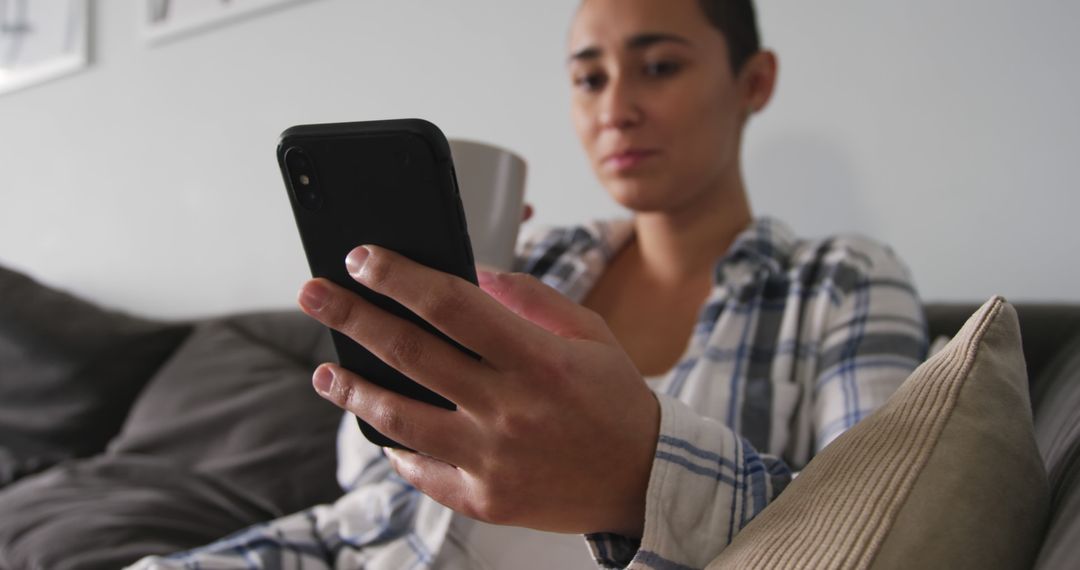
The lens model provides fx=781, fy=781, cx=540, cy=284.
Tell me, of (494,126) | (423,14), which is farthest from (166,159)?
(494,126)

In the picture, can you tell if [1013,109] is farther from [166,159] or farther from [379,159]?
[166,159]

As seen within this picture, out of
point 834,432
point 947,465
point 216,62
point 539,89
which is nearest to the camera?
point 947,465

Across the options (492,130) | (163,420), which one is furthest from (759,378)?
(163,420)

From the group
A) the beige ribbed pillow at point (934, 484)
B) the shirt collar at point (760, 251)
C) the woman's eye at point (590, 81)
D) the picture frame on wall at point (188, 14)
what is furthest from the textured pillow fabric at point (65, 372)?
the beige ribbed pillow at point (934, 484)

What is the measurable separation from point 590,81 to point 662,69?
0.09 metres

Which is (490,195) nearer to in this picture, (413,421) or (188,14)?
(413,421)

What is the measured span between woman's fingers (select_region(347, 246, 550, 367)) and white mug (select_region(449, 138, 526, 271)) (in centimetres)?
27

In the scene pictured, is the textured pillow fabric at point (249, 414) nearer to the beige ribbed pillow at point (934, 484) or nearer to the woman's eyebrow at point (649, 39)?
the woman's eyebrow at point (649, 39)

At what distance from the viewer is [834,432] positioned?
0.67 metres

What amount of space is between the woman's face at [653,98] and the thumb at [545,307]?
0.47 meters

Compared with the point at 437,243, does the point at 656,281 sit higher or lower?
lower

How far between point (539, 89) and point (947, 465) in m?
1.14

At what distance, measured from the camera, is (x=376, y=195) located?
41cm

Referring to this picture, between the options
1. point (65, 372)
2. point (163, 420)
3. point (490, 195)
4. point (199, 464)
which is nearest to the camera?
point (490, 195)
